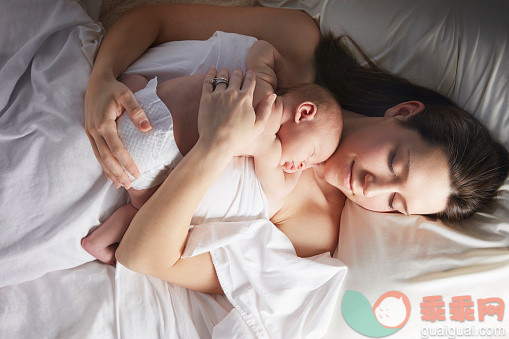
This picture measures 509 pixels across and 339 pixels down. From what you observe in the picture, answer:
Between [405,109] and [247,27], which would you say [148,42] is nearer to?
[247,27]

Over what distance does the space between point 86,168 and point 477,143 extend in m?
1.19

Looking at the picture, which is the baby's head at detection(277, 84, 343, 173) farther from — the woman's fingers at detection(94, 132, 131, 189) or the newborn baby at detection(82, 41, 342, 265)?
the woman's fingers at detection(94, 132, 131, 189)

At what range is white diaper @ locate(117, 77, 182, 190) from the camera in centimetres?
105

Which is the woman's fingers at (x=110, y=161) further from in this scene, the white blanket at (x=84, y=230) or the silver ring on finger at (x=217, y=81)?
the silver ring on finger at (x=217, y=81)

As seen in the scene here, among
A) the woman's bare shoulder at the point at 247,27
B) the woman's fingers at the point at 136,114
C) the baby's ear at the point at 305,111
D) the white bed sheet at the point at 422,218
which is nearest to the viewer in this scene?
the woman's fingers at the point at 136,114

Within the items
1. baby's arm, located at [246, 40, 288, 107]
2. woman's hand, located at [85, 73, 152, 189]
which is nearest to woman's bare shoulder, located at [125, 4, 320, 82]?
baby's arm, located at [246, 40, 288, 107]

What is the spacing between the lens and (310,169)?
1434 mm

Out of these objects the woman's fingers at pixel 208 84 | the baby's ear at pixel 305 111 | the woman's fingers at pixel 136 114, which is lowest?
the baby's ear at pixel 305 111

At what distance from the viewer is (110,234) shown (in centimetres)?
121

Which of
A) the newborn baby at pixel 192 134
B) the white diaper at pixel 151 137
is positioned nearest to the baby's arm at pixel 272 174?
the newborn baby at pixel 192 134

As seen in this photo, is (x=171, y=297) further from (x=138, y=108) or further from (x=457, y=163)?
(x=457, y=163)

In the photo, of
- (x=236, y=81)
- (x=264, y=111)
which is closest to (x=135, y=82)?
(x=236, y=81)

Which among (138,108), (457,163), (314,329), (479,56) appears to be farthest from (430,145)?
(138,108)

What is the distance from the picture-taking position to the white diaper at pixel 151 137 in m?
1.05
